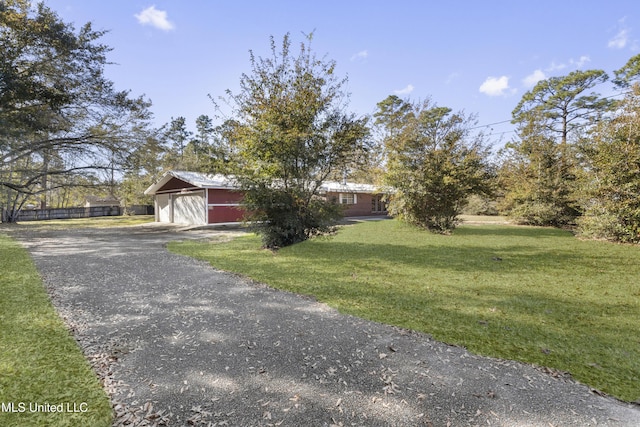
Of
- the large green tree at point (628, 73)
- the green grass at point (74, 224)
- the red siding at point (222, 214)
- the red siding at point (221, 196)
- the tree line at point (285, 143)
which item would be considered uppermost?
the large green tree at point (628, 73)

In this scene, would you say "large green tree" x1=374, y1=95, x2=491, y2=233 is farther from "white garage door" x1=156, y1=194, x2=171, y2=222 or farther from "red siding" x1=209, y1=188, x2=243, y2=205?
"white garage door" x1=156, y1=194, x2=171, y2=222

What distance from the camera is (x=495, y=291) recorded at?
5.21 metres

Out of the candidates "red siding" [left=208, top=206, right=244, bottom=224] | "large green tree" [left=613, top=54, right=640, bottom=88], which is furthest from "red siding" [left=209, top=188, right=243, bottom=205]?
"large green tree" [left=613, top=54, right=640, bottom=88]

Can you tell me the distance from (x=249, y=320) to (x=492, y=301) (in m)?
3.69

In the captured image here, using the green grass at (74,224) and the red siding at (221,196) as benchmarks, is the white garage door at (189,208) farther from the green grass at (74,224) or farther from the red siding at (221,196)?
the green grass at (74,224)

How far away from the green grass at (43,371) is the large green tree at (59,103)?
336 inches

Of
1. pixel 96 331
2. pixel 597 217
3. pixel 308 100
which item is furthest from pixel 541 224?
pixel 96 331

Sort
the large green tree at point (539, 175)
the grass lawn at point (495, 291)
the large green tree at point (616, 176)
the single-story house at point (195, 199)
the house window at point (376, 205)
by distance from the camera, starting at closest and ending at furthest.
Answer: the grass lawn at point (495, 291) < the large green tree at point (616, 176) < the large green tree at point (539, 175) < the single-story house at point (195, 199) < the house window at point (376, 205)

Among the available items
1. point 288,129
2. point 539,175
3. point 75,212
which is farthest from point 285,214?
point 75,212

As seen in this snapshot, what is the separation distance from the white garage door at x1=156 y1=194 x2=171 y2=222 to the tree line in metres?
5.38

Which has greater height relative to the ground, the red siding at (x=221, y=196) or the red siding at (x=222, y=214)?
the red siding at (x=221, y=196)

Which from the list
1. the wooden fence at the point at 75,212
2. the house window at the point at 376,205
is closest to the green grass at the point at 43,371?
the house window at the point at 376,205

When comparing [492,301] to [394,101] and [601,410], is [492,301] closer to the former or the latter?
[601,410]

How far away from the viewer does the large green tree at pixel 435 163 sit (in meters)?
12.4
